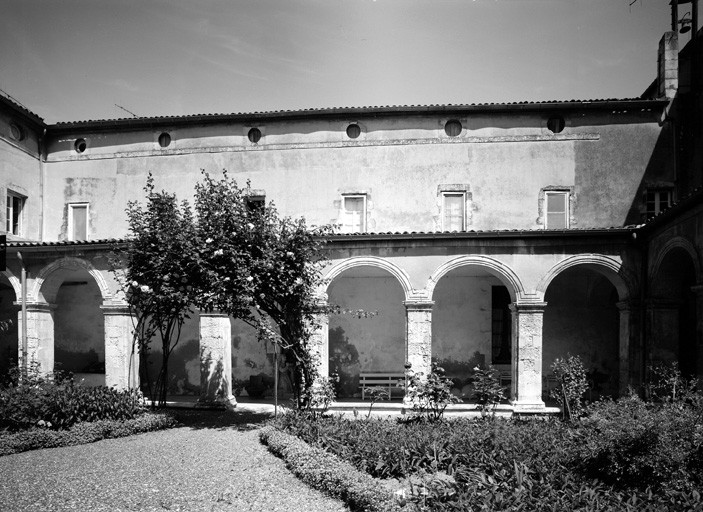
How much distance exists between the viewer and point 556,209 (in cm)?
1577

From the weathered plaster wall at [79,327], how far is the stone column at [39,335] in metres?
3.45

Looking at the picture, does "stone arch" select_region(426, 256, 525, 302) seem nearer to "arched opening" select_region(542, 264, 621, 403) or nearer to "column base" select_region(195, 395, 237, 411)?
"arched opening" select_region(542, 264, 621, 403)

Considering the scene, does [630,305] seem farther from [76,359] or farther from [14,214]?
[14,214]

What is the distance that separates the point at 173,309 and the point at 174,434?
2.94 metres

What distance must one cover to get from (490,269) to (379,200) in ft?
15.5

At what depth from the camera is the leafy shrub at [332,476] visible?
20.0 ft

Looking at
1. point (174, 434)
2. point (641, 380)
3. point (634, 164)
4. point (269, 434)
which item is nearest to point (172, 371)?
point (174, 434)

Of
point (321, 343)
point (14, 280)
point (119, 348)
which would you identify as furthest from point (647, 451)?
point (14, 280)

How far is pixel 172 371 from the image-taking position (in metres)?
17.0

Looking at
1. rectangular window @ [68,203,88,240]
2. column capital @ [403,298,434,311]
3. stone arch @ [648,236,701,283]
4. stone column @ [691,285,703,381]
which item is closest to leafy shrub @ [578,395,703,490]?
stone column @ [691,285,703,381]

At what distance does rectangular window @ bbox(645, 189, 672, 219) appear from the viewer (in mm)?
15531

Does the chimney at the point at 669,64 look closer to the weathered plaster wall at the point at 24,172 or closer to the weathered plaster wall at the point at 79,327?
the weathered plaster wall at the point at 79,327

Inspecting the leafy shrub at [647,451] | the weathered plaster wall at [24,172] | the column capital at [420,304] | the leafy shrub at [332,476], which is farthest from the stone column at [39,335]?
the leafy shrub at [647,451]

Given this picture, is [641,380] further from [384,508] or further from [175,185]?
[175,185]
